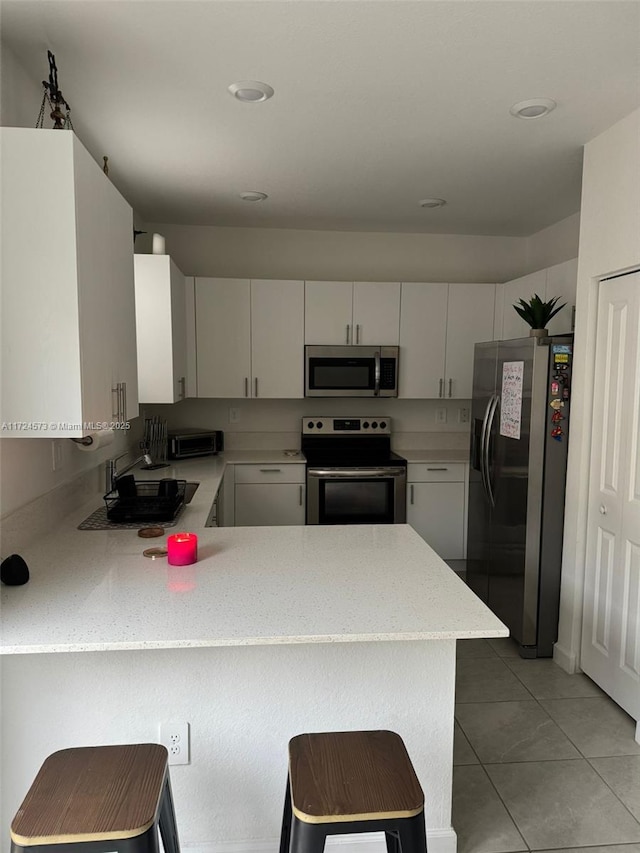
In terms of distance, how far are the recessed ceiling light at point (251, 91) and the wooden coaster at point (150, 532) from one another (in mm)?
1707

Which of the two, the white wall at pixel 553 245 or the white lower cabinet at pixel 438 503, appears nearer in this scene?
the white wall at pixel 553 245

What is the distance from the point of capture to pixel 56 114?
1.86 meters

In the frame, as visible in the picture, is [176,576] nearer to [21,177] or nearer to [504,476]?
[21,177]

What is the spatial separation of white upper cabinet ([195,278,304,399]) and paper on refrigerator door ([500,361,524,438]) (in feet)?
5.11

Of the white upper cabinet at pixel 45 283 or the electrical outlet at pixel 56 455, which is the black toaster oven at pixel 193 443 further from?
the white upper cabinet at pixel 45 283

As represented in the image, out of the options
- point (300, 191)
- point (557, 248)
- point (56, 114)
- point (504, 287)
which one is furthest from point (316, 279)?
point (56, 114)

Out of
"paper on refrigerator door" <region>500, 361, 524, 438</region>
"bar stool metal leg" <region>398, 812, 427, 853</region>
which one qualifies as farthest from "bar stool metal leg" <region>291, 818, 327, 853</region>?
"paper on refrigerator door" <region>500, 361, 524, 438</region>

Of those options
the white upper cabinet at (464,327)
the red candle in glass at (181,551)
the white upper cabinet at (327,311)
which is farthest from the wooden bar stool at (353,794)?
the white upper cabinet at (464,327)

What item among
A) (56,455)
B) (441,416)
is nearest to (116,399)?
(56,455)

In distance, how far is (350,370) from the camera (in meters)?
4.27

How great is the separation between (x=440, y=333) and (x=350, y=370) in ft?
2.42

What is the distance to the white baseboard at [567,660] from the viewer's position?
9.67 ft

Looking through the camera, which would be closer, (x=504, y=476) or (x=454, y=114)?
(x=454, y=114)

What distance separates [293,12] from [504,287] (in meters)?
2.94
